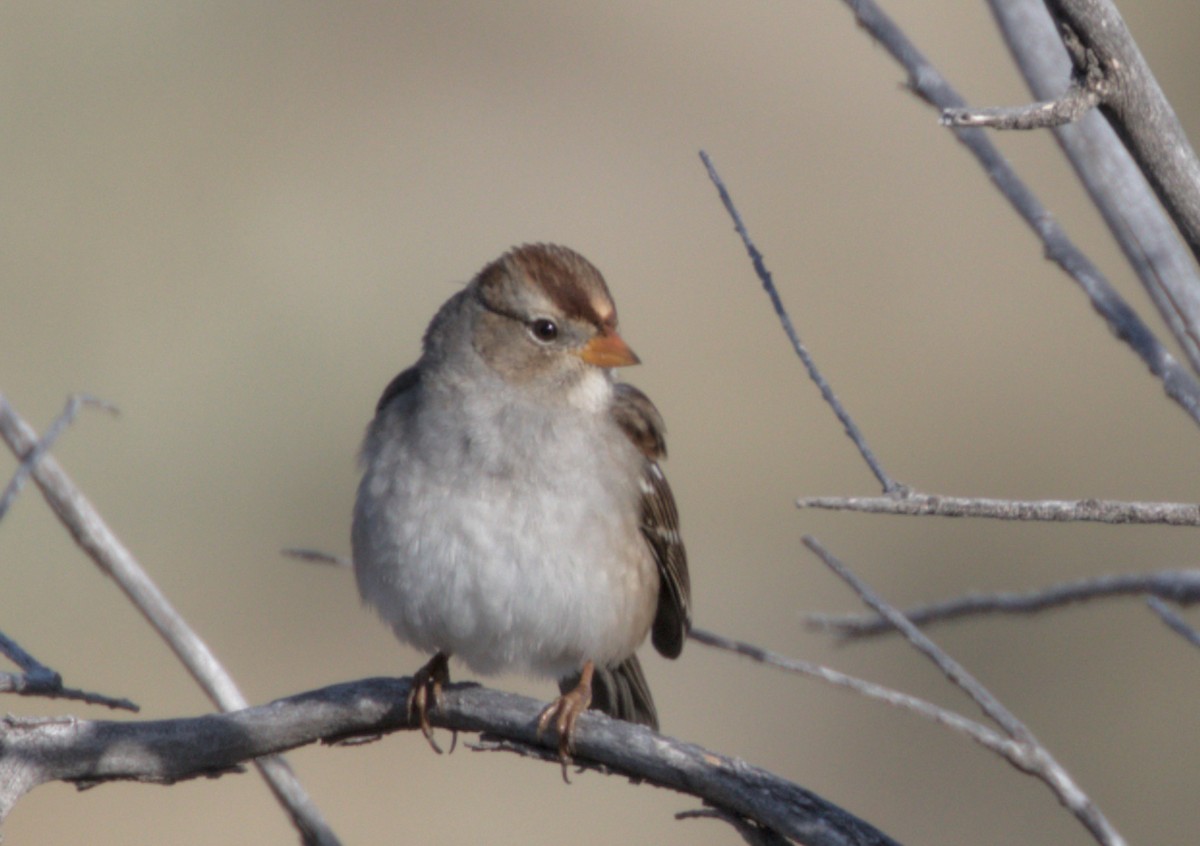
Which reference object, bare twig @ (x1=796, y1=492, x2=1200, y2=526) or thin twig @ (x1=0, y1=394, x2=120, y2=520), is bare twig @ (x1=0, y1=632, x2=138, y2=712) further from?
bare twig @ (x1=796, y1=492, x2=1200, y2=526)

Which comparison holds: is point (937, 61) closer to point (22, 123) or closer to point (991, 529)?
point (991, 529)

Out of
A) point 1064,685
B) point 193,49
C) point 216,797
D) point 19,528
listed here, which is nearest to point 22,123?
point 193,49

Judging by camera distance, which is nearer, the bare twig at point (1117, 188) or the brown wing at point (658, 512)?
the bare twig at point (1117, 188)

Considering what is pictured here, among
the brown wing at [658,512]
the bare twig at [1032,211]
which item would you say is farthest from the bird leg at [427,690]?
the bare twig at [1032,211]

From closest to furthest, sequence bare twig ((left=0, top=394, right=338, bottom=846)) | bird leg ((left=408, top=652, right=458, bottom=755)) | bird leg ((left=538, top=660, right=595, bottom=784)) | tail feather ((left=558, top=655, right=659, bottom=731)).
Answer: bird leg ((left=538, top=660, right=595, bottom=784)), bare twig ((left=0, top=394, right=338, bottom=846)), bird leg ((left=408, top=652, right=458, bottom=755)), tail feather ((left=558, top=655, right=659, bottom=731))

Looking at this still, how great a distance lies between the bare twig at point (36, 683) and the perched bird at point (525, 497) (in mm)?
1216

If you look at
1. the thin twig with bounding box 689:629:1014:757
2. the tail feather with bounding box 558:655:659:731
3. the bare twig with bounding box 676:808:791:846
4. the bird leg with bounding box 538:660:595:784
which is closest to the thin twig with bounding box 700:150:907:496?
the thin twig with bounding box 689:629:1014:757

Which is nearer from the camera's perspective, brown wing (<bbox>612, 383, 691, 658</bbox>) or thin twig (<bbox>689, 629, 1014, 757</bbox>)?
thin twig (<bbox>689, 629, 1014, 757</bbox>)

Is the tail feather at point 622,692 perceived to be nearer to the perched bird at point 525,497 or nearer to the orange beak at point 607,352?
the perched bird at point 525,497

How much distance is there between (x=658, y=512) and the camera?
5164 mm

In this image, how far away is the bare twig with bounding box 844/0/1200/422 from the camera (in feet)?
10.5

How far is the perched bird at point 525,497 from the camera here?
14.9ft

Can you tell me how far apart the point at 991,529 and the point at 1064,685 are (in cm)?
150

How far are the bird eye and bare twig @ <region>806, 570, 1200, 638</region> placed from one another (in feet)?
5.13
